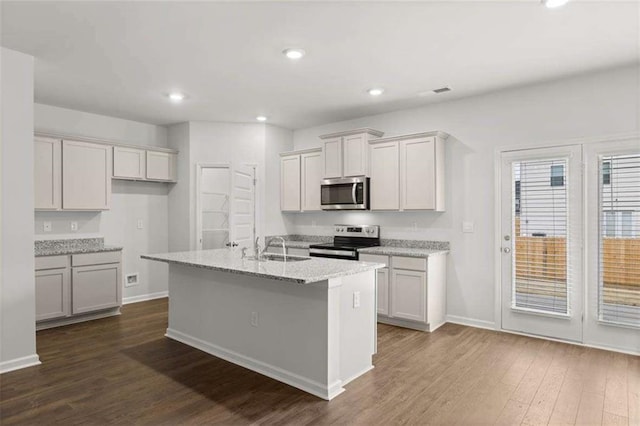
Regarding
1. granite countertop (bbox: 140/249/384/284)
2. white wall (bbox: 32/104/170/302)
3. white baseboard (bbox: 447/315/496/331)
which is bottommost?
white baseboard (bbox: 447/315/496/331)

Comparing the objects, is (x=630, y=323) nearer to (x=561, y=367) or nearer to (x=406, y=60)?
(x=561, y=367)

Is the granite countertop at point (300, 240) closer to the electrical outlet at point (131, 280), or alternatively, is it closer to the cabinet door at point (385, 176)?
the cabinet door at point (385, 176)

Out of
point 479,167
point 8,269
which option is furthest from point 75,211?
point 479,167

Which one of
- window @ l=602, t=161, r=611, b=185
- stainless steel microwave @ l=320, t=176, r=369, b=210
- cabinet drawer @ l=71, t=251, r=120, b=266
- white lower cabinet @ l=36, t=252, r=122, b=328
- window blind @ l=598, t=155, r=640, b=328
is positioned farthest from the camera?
stainless steel microwave @ l=320, t=176, r=369, b=210

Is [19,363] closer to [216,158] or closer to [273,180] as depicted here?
[216,158]

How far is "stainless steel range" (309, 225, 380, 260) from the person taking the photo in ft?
16.5

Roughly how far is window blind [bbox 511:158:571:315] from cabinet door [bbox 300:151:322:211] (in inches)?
103

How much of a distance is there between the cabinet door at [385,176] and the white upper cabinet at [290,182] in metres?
1.35

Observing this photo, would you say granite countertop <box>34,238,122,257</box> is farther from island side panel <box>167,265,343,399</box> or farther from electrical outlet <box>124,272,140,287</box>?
island side panel <box>167,265,343,399</box>

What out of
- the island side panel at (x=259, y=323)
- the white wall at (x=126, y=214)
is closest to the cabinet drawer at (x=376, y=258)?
the island side panel at (x=259, y=323)

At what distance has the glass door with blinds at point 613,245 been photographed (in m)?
3.67

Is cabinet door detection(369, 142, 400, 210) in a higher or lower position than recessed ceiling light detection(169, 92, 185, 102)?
lower

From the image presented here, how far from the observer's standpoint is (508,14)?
2.75 metres

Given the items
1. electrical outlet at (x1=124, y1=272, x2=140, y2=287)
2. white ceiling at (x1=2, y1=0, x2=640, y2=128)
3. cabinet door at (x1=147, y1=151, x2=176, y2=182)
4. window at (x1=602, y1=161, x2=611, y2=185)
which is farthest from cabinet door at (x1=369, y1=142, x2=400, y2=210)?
electrical outlet at (x1=124, y1=272, x2=140, y2=287)
